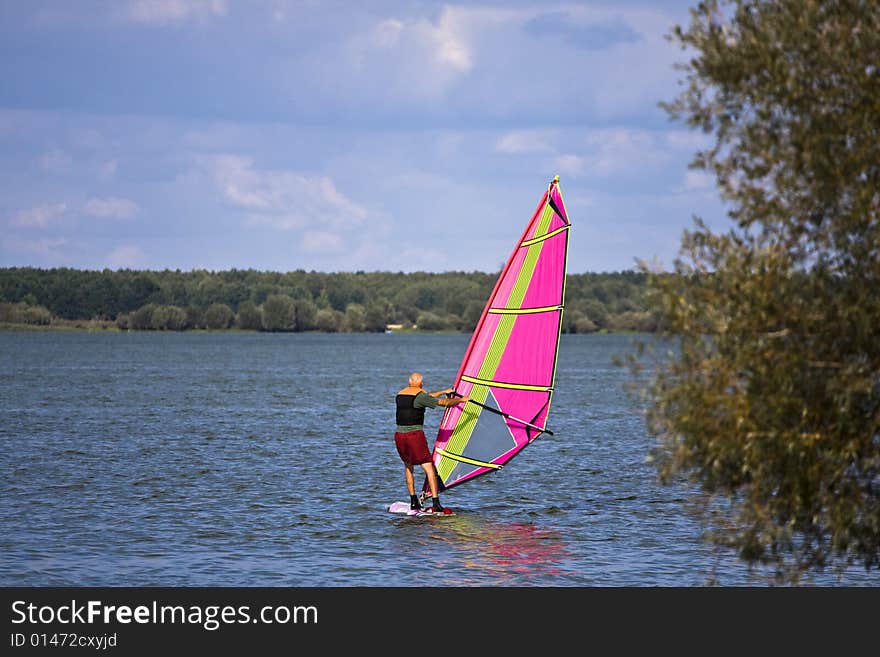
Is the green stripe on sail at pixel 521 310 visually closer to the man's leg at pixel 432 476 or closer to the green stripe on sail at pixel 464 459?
the green stripe on sail at pixel 464 459

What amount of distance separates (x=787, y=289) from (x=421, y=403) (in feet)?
31.8

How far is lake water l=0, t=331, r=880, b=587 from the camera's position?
16766 millimetres

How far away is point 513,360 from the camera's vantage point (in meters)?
20.8

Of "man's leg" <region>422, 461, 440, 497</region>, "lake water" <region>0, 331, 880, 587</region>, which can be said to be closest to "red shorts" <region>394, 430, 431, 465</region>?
"man's leg" <region>422, 461, 440, 497</region>

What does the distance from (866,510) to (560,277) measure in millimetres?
10159

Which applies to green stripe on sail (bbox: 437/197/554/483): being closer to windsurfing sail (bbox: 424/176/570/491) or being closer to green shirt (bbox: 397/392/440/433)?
windsurfing sail (bbox: 424/176/570/491)

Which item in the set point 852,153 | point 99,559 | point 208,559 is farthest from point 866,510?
point 99,559

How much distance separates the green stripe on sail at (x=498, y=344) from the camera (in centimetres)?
2055

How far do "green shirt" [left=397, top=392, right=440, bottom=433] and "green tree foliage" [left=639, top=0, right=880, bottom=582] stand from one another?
8.11 meters

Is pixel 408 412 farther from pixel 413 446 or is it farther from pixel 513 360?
pixel 513 360

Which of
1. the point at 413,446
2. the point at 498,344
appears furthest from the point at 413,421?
the point at 498,344

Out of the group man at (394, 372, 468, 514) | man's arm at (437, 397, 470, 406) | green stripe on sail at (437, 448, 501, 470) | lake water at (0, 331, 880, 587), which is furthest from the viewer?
green stripe on sail at (437, 448, 501, 470)

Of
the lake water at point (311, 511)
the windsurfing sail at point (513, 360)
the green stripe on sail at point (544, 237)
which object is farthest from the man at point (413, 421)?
the green stripe on sail at point (544, 237)
